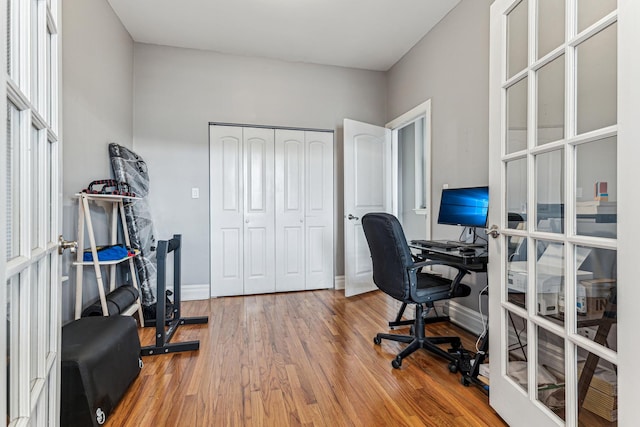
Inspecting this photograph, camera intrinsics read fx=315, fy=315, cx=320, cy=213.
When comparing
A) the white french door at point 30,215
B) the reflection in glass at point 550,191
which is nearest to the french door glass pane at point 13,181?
the white french door at point 30,215

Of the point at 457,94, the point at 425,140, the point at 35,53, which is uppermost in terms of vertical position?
the point at 457,94

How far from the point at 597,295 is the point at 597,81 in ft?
2.34

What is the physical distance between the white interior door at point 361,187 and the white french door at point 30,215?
2759mm

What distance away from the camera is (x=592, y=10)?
106 centimetres

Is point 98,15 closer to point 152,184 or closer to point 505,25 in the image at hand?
point 152,184

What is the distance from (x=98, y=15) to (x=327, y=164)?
8.08 feet

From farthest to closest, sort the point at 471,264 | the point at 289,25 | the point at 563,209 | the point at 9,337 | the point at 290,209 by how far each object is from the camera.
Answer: the point at 290,209 → the point at 289,25 → the point at 471,264 → the point at 563,209 → the point at 9,337

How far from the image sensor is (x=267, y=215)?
12.0ft

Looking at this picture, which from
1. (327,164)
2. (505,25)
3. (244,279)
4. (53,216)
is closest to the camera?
(53,216)

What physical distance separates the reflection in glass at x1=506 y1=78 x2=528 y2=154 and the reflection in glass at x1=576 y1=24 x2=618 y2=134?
26 cm


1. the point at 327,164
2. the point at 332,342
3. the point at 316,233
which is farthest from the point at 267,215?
the point at 332,342

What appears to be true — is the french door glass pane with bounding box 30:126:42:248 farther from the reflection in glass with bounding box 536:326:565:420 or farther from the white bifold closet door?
the white bifold closet door

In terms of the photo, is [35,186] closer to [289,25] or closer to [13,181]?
[13,181]

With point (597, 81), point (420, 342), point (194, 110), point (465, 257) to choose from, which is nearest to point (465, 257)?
point (465, 257)
